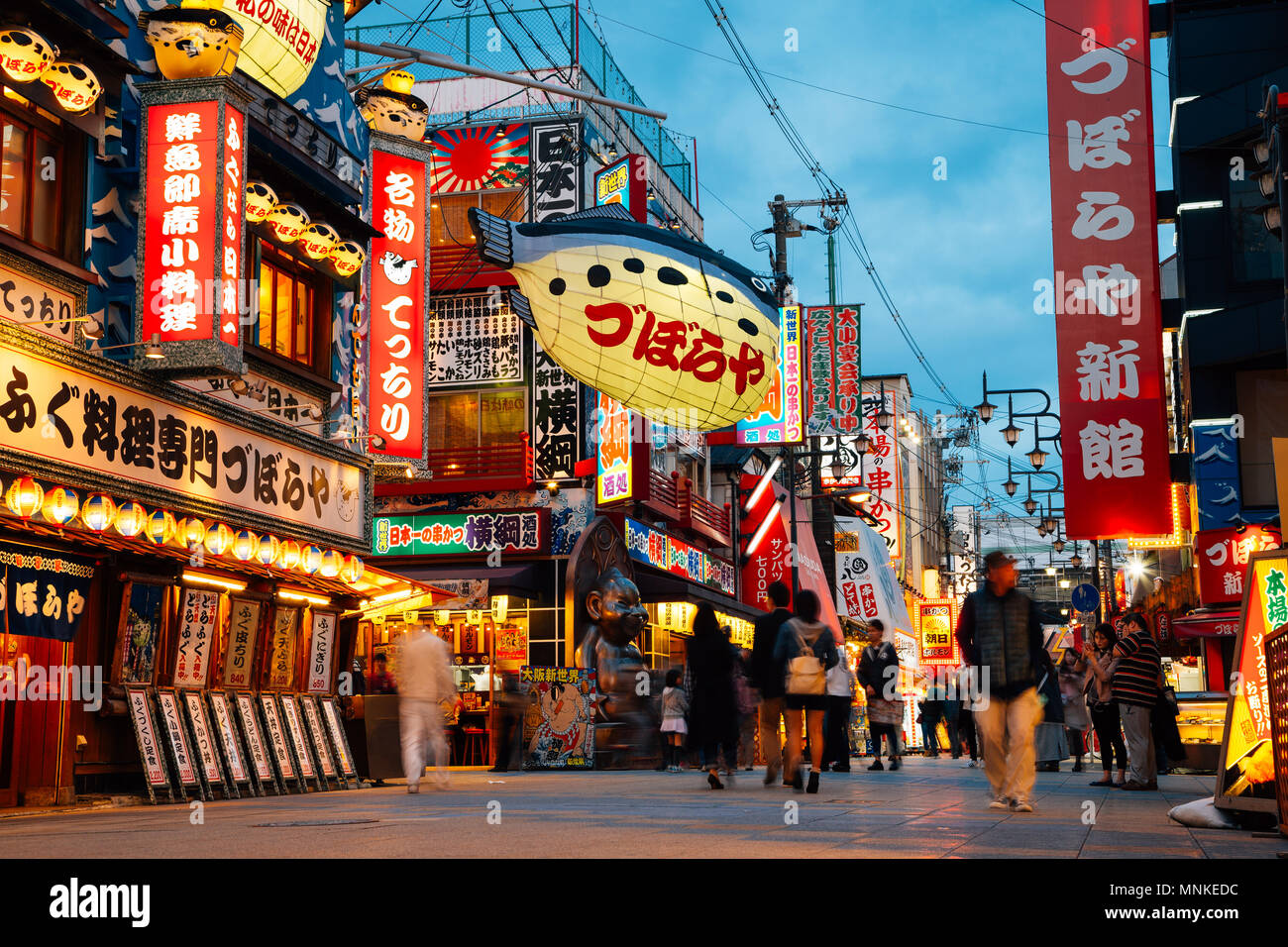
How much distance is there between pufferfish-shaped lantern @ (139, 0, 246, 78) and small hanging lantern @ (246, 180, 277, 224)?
1.66 metres

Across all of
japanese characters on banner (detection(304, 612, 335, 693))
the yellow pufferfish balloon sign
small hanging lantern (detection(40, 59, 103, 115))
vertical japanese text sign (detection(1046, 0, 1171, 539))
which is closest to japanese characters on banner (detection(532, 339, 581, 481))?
vertical japanese text sign (detection(1046, 0, 1171, 539))

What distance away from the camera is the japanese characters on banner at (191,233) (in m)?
14.4

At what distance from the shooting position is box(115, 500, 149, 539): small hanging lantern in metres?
14.1

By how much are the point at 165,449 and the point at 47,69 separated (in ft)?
13.9

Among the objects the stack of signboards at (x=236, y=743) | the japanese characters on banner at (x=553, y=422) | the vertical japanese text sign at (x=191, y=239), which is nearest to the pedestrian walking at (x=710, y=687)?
the stack of signboards at (x=236, y=743)

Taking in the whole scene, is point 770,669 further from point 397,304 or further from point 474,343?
point 474,343

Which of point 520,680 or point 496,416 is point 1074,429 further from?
point 496,416

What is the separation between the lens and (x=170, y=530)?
49.0ft

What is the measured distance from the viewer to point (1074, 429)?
965 inches

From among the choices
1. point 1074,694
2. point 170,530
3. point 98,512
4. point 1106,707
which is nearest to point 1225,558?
point 1074,694

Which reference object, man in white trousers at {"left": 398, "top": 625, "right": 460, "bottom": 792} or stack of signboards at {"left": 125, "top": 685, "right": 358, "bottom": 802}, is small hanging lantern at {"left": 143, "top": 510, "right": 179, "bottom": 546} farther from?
man in white trousers at {"left": 398, "top": 625, "right": 460, "bottom": 792}

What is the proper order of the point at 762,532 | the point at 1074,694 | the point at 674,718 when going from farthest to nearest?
the point at 762,532
the point at 674,718
the point at 1074,694

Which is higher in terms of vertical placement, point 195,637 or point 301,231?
point 301,231

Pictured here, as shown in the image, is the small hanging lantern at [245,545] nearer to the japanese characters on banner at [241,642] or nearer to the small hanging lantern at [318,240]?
the japanese characters on banner at [241,642]
